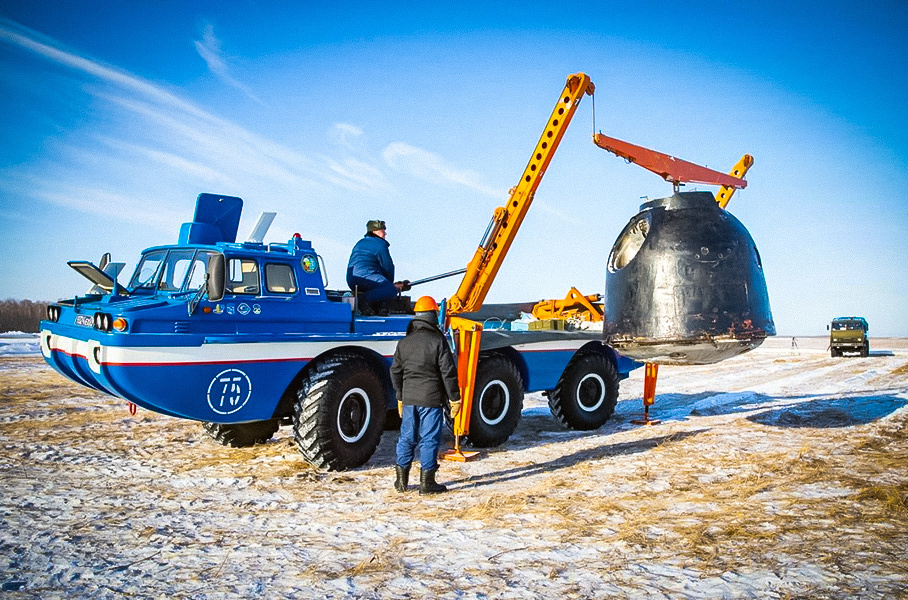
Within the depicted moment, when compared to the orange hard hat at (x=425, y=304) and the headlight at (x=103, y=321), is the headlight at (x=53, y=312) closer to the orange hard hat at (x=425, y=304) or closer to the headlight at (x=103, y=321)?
the headlight at (x=103, y=321)

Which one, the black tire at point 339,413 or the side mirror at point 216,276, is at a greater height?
the side mirror at point 216,276

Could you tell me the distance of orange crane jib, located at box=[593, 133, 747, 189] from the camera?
7652 mm

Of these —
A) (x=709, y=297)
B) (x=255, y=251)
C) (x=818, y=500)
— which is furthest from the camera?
(x=255, y=251)

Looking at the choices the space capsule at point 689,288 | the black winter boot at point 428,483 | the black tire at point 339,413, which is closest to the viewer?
the space capsule at point 689,288

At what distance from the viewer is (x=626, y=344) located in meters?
6.04

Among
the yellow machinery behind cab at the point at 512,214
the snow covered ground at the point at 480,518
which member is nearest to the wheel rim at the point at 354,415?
the snow covered ground at the point at 480,518

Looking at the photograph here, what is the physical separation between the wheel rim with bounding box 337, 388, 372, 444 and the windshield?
1.99 meters

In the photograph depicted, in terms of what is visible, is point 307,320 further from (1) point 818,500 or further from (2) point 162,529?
(1) point 818,500

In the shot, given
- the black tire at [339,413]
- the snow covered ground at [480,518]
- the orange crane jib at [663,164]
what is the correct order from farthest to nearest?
the orange crane jib at [663,164], the black tire at [339,413], the snow covered ground at [480,518]

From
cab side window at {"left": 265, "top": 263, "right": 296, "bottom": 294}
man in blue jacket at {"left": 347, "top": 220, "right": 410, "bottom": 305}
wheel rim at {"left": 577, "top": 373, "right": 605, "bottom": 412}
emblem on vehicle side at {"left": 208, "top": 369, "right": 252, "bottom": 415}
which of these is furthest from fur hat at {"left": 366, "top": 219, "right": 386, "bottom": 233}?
wheel rim at {"left": 577, "top": 373, "right": 605, "bottom": 412}

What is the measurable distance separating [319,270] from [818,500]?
5.40 metres

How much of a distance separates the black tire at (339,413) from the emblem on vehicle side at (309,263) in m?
1.04

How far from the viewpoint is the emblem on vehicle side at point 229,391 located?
5.99 m

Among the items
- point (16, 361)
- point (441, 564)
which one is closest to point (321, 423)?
point (441, 564)
